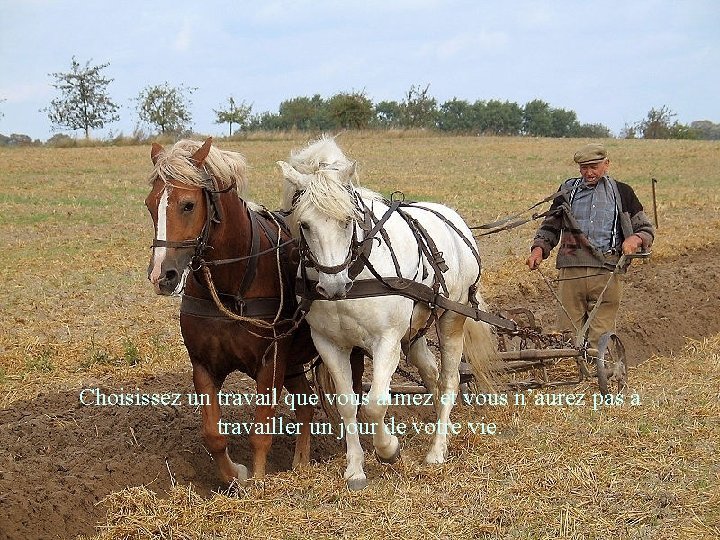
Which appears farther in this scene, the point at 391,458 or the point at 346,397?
the point at 391,458

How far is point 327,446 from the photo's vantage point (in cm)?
606

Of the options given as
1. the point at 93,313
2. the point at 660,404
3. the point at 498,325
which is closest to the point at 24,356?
the point at 93,313

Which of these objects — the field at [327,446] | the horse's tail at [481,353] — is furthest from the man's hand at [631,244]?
the horse's tail at [481,353]

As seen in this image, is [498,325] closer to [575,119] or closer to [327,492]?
[327,492]

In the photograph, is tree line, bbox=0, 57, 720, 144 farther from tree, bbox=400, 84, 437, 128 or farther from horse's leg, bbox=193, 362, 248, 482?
horse's leg, bbox=193, 362, 248, 482

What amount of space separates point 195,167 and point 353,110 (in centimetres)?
4363

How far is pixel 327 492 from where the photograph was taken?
187 inches

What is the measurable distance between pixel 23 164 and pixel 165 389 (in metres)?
23.6

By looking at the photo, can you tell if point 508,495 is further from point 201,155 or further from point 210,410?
point 201,155

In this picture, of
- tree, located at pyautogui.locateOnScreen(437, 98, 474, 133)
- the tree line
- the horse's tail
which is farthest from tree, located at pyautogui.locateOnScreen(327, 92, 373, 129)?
the horse's tail

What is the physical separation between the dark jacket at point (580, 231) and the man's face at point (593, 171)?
0.08 m

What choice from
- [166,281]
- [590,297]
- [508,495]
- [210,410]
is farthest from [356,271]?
[590,297]

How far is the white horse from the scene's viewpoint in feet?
14.4

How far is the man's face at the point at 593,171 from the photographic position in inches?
269
